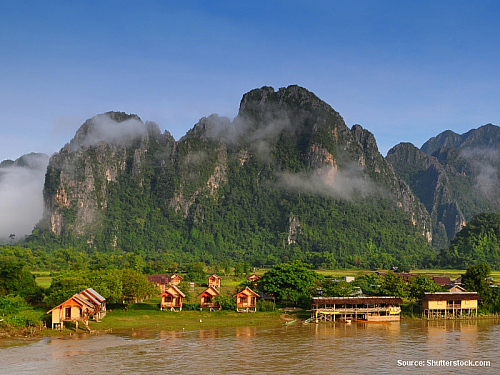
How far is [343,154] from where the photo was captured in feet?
493

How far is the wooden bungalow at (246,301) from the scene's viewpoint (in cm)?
4859

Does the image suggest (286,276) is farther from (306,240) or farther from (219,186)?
(219,186)

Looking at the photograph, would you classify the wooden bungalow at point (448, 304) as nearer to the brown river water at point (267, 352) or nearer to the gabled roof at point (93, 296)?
the brown river water at point (267, 352)

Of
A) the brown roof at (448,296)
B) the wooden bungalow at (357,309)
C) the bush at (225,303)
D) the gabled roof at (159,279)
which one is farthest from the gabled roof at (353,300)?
the gabled roof at (159,279)

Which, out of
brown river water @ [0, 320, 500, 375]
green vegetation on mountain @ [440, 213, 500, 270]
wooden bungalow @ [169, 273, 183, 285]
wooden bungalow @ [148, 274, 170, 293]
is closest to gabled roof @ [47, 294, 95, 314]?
brown river water @ [0, 320, 500, 375]

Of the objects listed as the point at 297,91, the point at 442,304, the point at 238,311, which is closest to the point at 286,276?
the point at 238,311

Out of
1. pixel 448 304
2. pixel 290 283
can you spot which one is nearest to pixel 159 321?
pixel 290 283

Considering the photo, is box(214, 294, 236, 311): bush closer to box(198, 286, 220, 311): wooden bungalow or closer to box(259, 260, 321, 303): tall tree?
box(198, 286, 220, 311): wooden bungalow

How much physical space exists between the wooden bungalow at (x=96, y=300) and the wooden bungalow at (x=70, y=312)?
5.23 ft

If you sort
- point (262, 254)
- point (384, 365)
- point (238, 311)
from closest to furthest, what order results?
1. point (384, 365)
2. point (238, 311)
3. point (262, 254)

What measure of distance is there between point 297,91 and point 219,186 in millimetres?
34848

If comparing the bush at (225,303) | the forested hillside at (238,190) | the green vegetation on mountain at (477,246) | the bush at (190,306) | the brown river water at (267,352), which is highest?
the forested hillside at (238,190)

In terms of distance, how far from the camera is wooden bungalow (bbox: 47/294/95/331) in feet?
130

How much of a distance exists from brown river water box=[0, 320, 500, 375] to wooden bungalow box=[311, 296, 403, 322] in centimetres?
388
